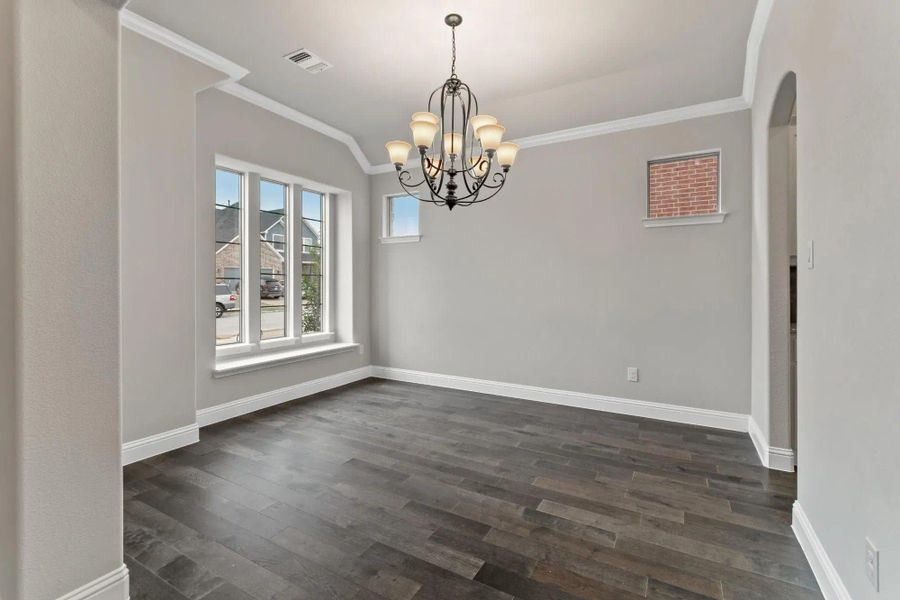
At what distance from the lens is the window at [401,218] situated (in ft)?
17.7

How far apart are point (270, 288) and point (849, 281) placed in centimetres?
458

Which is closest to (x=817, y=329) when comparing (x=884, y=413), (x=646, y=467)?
(x=884, y=413)

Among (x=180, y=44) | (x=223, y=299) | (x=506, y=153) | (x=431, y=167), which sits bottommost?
(x=223, y=299)

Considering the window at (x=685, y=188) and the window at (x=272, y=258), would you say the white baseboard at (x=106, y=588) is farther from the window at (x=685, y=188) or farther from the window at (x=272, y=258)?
the window at (x=685, y=188)

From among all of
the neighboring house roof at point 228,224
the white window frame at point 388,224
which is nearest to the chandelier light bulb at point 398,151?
the neighboring house roof at point 228,224

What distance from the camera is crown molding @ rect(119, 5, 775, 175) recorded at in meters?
2.92

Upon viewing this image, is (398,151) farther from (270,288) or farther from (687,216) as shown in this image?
(687,216)

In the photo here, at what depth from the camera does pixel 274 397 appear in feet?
14.3

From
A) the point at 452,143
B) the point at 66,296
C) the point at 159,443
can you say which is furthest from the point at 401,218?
the point at 66,296

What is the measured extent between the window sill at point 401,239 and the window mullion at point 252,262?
1636mm

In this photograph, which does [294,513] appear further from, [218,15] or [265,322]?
[218,15]

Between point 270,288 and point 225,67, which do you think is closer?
point 225,67

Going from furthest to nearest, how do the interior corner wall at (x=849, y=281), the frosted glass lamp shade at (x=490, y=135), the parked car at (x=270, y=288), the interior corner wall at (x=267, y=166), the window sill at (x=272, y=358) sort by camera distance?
Answer: the parked car at (x=270, y=288) → the window sill at (x=272, y=358) → the interior corner wall at (x=267, y=166) → the frosted glass lamp shade at (x=490, y=135) → the interior corner wall at (x=849, y=281)

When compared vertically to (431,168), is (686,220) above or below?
below
